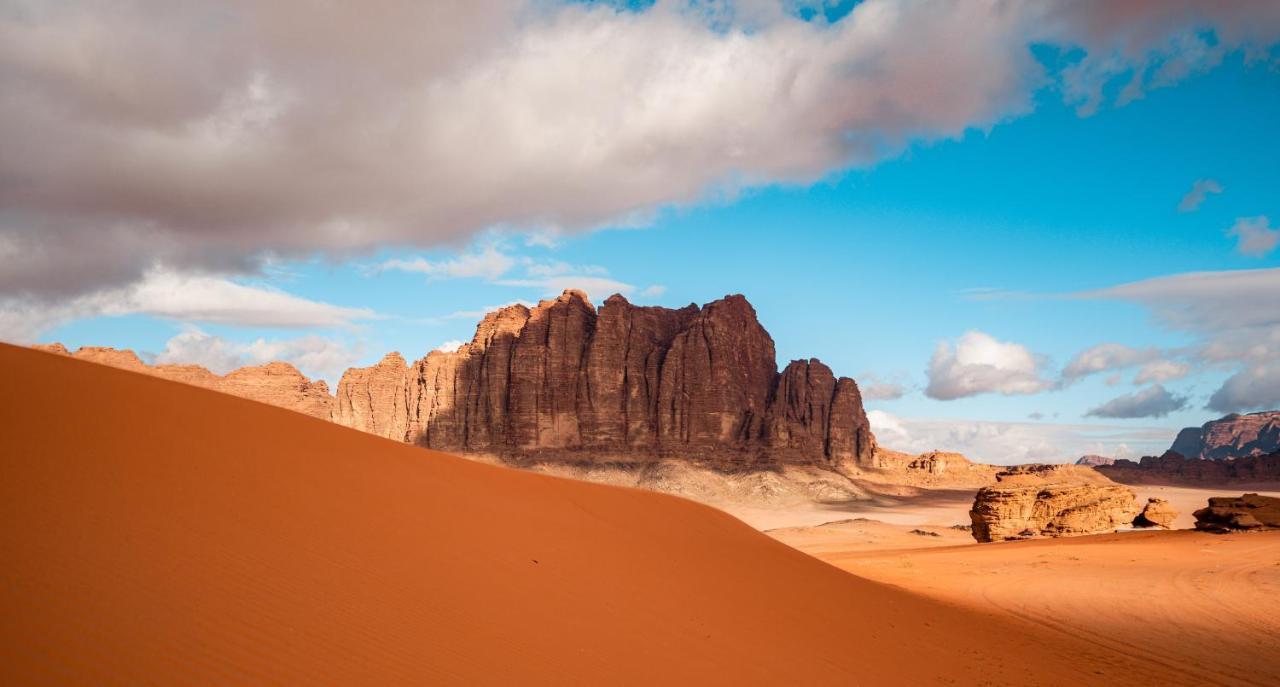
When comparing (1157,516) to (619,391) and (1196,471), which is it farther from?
(1196,471)

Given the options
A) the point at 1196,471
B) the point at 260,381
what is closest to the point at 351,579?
the point at 1196,471

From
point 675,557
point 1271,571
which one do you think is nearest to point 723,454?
point 1271,571

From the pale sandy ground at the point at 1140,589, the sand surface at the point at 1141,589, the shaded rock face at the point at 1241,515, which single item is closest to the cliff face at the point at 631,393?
the shaded rock face at the point at 1241,515

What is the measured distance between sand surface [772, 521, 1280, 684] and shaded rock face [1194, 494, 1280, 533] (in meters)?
1.91

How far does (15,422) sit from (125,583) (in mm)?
A: 3250

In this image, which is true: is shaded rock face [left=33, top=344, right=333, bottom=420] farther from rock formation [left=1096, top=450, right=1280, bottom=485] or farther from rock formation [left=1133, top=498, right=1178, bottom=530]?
rock formation [left=1096, top=450, right=1280, bottom=485]

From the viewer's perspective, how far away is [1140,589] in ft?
63.3

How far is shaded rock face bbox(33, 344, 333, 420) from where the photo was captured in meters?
133

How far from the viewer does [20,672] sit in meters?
3.99

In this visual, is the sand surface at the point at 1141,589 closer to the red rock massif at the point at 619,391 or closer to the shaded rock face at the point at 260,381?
the red rock massif at the point at 619,391

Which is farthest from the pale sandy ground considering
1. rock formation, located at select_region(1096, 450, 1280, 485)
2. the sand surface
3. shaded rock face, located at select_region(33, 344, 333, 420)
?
shaded rock face, located at select_region(33, 344, 333, 420)

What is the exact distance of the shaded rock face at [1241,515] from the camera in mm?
32750

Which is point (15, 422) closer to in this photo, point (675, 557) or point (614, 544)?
point (614, 544)

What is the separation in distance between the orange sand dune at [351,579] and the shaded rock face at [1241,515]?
27.6 metres
